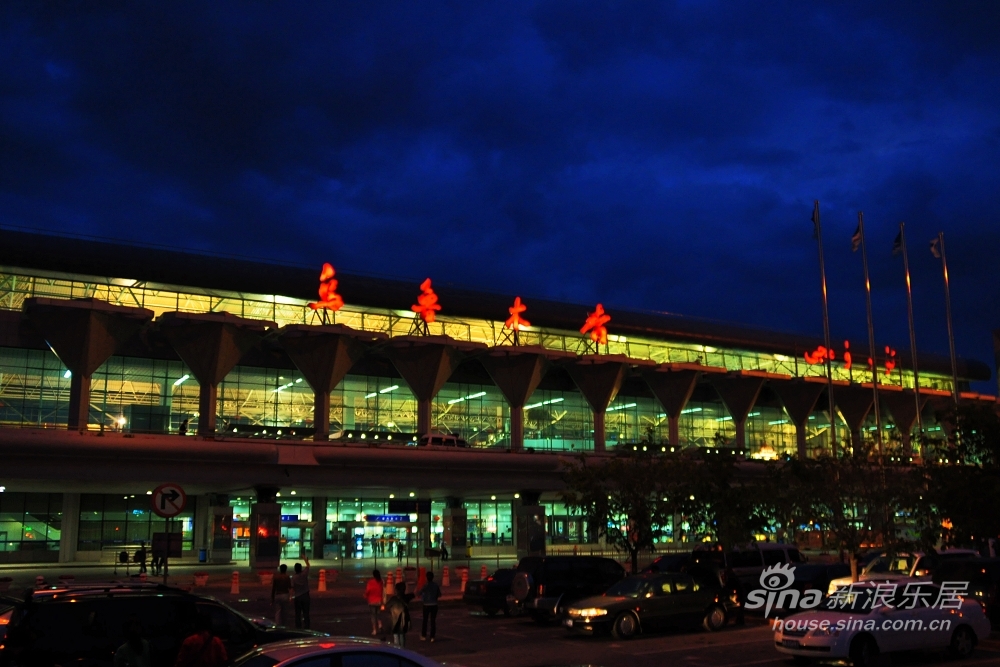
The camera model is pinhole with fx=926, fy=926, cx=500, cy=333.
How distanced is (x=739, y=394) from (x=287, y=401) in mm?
34918

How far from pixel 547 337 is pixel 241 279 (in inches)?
921

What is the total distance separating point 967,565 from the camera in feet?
70.4

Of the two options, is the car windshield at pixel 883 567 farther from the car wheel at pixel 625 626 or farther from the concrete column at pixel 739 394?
the concrete column at pixel 739 394

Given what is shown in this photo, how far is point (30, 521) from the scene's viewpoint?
177ft

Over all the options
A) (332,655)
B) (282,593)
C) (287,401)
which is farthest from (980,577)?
(287,401)

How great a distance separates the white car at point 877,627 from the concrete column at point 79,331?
140 ft

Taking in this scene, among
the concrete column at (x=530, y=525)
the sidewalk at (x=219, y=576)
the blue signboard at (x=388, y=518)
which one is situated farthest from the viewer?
the blue signboard at (x=388, y=518)

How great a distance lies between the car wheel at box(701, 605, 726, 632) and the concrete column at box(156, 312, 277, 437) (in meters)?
36.9

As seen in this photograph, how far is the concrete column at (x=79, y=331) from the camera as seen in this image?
49.3 m

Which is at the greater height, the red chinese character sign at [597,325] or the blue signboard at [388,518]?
the red chinese character sign at [597,325]

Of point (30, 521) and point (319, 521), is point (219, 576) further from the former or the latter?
point (319, 521)

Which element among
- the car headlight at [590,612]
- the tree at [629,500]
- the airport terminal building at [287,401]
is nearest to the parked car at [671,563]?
the tree at [629,500]

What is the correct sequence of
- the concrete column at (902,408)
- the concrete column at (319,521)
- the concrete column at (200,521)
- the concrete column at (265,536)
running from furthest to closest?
the concrete column at (902,408) → the concrete column at (319,521) → the concrete column at (200,521) → the concrete column at (265,536)

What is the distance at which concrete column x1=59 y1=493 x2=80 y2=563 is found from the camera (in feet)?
178
